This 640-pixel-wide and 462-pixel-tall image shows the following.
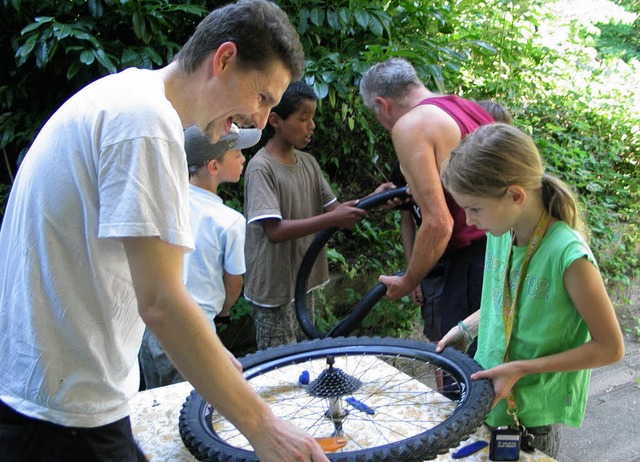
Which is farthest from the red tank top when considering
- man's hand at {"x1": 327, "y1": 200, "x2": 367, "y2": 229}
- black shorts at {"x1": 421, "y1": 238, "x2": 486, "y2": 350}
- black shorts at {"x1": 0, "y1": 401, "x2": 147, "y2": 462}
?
black shorts at {"x1": 0, "y1": 401, "x2": 147, "y2": 462}

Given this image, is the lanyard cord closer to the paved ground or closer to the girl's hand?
the girl's hand

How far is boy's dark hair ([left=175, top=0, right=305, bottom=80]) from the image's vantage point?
1.18 m

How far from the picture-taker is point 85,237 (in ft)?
3.50

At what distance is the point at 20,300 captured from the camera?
3.61ft

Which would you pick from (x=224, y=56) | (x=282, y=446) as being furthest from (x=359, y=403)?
(x=224, y=56)

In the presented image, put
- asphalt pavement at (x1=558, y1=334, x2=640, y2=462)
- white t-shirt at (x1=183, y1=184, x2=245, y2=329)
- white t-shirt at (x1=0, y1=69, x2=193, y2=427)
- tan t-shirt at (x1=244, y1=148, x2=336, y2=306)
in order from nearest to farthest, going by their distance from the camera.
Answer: white t-shirt at (x1=0, y1=69, x2=193, y2=427)
white t-shirt at (x1=183, y1=184, x2=245, y2=329)
tan t-shirt at (x1=244, y1=148, x2=336, y2=306)
asphalt pavement at (x1=558, y1=334, x2=640, y2=462)

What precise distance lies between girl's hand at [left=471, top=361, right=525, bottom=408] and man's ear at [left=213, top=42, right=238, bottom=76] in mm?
1008

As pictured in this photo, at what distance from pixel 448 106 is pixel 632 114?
5241 millimetres

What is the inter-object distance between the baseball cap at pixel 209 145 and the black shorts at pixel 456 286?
100 cm

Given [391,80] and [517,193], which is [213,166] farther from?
[517,193]

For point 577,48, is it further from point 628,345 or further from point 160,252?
point 160,252

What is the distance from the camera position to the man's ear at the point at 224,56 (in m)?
1.17

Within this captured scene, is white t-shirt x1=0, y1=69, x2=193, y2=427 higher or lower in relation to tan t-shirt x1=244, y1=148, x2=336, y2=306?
higher

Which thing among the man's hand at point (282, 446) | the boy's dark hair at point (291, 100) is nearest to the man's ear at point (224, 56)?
the man's hand at point (282, 446)
